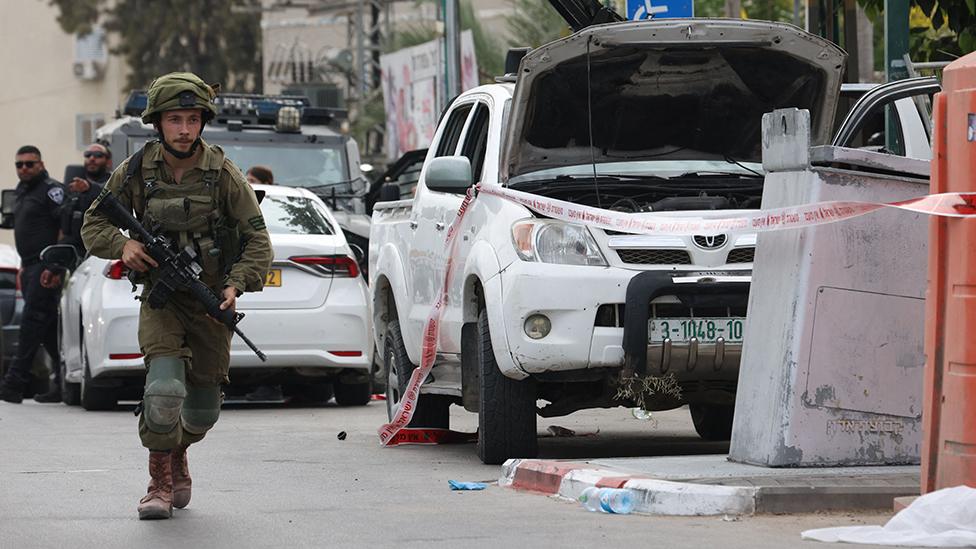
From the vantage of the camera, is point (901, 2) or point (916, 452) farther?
point (901, 2)

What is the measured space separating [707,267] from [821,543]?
2.72 meters

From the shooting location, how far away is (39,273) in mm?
16891

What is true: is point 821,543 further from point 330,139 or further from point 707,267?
point 330,139

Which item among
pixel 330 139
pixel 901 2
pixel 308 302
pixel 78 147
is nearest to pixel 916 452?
pixel 901 2

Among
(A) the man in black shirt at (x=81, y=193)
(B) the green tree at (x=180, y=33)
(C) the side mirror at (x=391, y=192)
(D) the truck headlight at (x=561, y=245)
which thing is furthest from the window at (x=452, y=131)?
(B) the green tree at (x=180, y=33)

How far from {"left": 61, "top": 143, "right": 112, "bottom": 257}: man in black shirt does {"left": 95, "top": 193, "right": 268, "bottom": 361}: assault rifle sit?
8562mm

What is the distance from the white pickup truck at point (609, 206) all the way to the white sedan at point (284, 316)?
11.1 ft

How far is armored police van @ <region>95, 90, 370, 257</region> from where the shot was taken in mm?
18672

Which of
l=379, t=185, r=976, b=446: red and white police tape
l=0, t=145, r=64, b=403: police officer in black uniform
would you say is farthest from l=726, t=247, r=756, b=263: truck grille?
l=0, t=145, r=64, b=403: police officer in black uniform

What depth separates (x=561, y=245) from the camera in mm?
9109

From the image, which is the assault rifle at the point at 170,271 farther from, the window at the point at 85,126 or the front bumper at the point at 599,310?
the window at the point at 85,126

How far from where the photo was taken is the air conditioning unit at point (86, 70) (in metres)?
66.7

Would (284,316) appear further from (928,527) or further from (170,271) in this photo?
(928,527)

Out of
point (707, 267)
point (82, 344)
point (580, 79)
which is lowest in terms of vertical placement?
point (82, 344)
